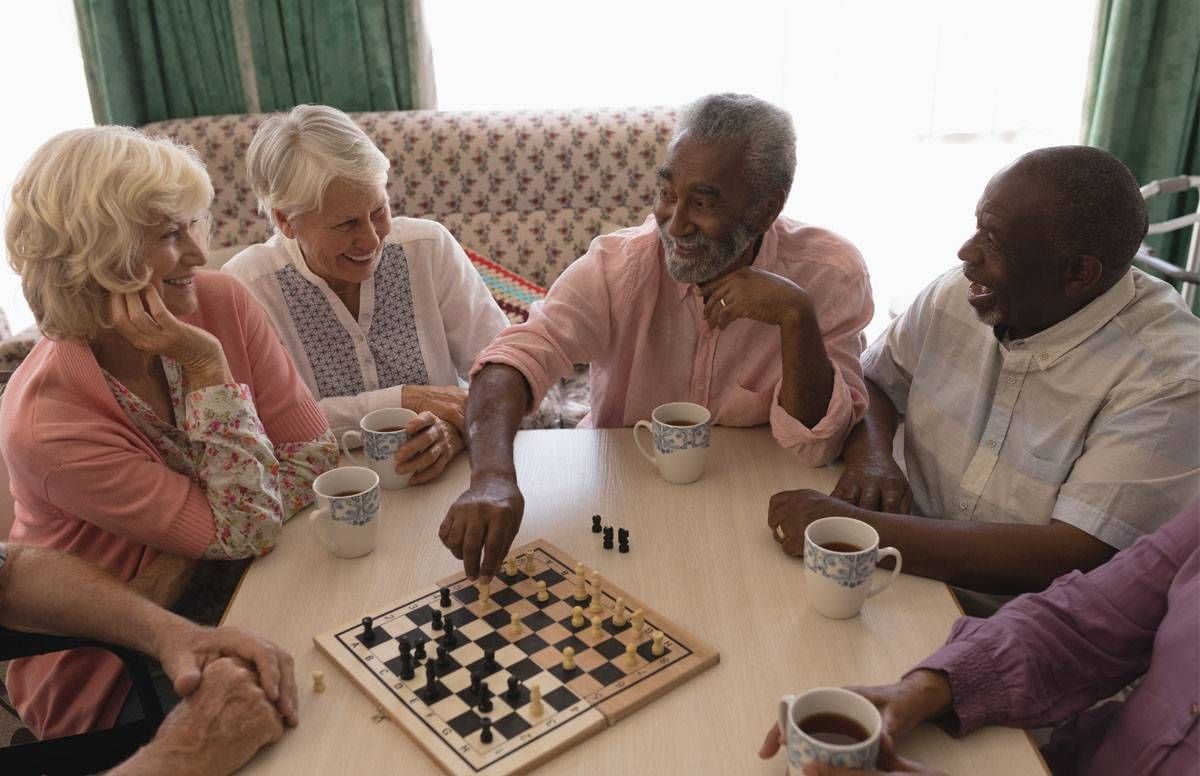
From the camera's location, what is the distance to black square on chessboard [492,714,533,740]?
3.92 feet

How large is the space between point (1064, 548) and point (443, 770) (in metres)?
1.00

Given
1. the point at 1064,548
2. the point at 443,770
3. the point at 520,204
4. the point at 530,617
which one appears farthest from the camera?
the point at 520,204

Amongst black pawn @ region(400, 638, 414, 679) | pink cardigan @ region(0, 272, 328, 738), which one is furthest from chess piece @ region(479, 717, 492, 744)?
pink cardigan @ region(0, 272, 328, 738)

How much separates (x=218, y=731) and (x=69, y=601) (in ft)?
1.64

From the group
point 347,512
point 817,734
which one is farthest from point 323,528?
point 817,734

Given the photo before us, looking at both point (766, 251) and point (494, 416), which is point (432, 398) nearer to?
point (494, 416)

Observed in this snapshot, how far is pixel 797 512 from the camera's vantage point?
160 cm

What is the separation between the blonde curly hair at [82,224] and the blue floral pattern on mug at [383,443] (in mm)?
464

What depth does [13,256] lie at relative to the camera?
166 cm

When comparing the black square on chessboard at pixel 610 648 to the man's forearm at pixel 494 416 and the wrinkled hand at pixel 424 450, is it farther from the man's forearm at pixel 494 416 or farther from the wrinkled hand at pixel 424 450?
the wrinkled hand at pixel 424 450

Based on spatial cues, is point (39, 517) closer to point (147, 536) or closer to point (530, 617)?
point (147, 536)

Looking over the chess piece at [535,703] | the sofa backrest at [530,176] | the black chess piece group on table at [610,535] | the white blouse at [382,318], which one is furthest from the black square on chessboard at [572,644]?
the sofa backrest at [530,176]

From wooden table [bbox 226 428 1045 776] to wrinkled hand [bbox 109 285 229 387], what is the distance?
0.32 metres

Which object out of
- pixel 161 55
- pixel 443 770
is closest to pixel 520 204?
pixel 161 55
